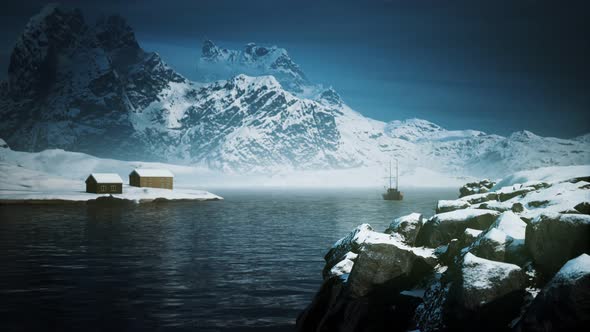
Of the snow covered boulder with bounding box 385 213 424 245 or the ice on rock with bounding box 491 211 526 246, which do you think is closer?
the ice on rock with bounding box 491 211 526 246

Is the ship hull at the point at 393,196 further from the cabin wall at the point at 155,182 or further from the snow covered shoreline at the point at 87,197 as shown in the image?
the cabin wall at the point at 155,182

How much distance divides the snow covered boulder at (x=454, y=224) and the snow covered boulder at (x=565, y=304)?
8561 mm

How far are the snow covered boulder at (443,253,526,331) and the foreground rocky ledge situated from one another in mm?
27

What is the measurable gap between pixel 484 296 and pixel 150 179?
145333 mm

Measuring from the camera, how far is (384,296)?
1738cm

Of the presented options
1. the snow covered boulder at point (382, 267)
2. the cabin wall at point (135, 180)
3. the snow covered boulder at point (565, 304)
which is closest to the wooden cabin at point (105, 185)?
the cabin wall at point (135, 180)

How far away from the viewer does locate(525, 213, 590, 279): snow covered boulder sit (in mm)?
14727

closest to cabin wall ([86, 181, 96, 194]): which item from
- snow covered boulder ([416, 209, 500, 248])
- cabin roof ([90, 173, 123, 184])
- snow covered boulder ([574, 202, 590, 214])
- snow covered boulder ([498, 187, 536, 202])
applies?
cabin roof ([90, 173, 123, 184])

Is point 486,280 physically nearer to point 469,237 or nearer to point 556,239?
point 556,239

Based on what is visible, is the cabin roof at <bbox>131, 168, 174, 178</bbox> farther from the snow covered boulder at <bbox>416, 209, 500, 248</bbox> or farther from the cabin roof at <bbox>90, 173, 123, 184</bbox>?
Result: the snow covered boulder at <bbox>416, 209, 500, 248</bbox>

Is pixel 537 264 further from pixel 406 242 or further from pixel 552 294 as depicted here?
pixel 406 242

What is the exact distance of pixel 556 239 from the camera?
15.3 m

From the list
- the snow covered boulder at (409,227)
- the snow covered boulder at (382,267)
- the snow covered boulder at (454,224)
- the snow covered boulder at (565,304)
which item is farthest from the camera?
the snow covered boulder at (409,227)

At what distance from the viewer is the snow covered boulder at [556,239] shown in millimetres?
14727
